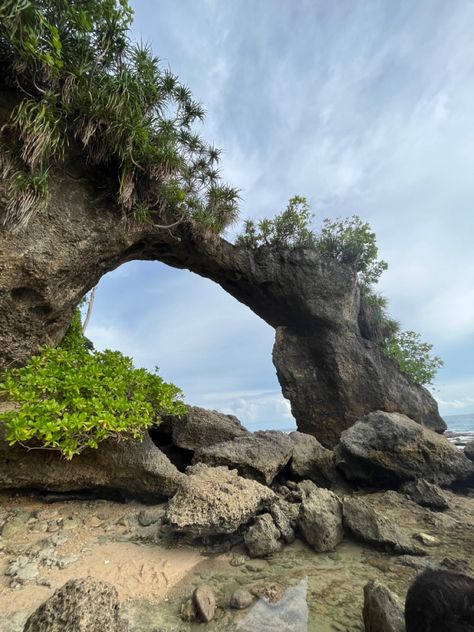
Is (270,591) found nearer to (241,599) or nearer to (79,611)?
(241,599)

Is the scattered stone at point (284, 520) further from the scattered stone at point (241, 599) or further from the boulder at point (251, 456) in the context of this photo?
the scattered stone at point (241, 599)

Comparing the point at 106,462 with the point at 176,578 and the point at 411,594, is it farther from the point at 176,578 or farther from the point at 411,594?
the point at 411,594

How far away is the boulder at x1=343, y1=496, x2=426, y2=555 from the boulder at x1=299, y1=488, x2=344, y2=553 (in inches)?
8.1

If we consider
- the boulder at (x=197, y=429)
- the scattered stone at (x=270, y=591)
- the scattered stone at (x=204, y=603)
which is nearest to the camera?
the scattered stone at (x=204, y=603)

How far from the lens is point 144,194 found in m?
9.04

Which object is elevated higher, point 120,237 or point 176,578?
point 120,237

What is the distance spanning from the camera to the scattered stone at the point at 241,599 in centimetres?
399

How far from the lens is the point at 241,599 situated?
4027 millimetres

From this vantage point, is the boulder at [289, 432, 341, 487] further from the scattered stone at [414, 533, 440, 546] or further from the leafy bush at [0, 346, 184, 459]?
the leafy bush at [0, 346, 184, 459]

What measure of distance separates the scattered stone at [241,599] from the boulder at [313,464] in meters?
4.92

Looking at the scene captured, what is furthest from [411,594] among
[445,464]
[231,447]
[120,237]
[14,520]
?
[120,237]

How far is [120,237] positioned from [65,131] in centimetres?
265

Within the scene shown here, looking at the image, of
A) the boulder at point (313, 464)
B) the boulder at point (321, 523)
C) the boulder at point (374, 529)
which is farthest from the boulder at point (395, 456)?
the boulder at point (321, 523)

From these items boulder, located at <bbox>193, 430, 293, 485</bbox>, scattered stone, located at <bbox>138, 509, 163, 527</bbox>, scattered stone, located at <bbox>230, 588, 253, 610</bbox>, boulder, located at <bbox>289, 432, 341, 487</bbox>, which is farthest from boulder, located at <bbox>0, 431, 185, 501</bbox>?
boulder, located at <bbox>289, 432, 341, 487</bbox>
